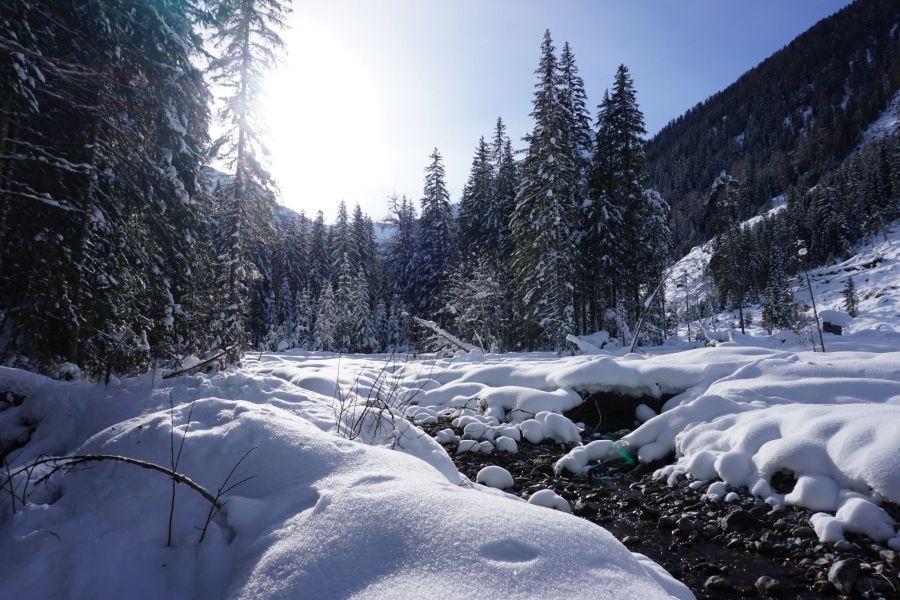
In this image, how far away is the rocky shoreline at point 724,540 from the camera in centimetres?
305

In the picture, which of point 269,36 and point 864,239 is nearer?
point 269,36

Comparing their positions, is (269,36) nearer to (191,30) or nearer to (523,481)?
(191,30)

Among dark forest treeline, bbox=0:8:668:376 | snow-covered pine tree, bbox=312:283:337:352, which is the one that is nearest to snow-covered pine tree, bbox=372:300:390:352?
dark forest treeline, bbox=0:8:668:376

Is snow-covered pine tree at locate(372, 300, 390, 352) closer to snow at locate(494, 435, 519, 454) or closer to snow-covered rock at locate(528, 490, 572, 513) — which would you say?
snow at locate(494, 435, 519, 454)

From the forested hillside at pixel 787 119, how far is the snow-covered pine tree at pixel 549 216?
3365 inches

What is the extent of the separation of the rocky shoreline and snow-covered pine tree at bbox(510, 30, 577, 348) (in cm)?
1389

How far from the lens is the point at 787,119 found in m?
125

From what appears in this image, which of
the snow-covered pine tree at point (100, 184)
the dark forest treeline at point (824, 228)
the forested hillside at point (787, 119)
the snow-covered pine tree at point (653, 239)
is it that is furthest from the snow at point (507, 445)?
the forested hillside at point (787, 119)

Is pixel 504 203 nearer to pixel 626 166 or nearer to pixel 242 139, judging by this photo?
pixel 626 166

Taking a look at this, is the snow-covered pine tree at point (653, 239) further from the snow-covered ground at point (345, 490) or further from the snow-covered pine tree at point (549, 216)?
the snow-covered ground at point (345, 490)

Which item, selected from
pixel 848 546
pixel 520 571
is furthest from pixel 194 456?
pixel 848 546

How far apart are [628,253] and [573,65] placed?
32.6 feet

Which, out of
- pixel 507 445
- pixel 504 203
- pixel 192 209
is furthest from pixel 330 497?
pixel 504 203

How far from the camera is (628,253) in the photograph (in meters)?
21.8
